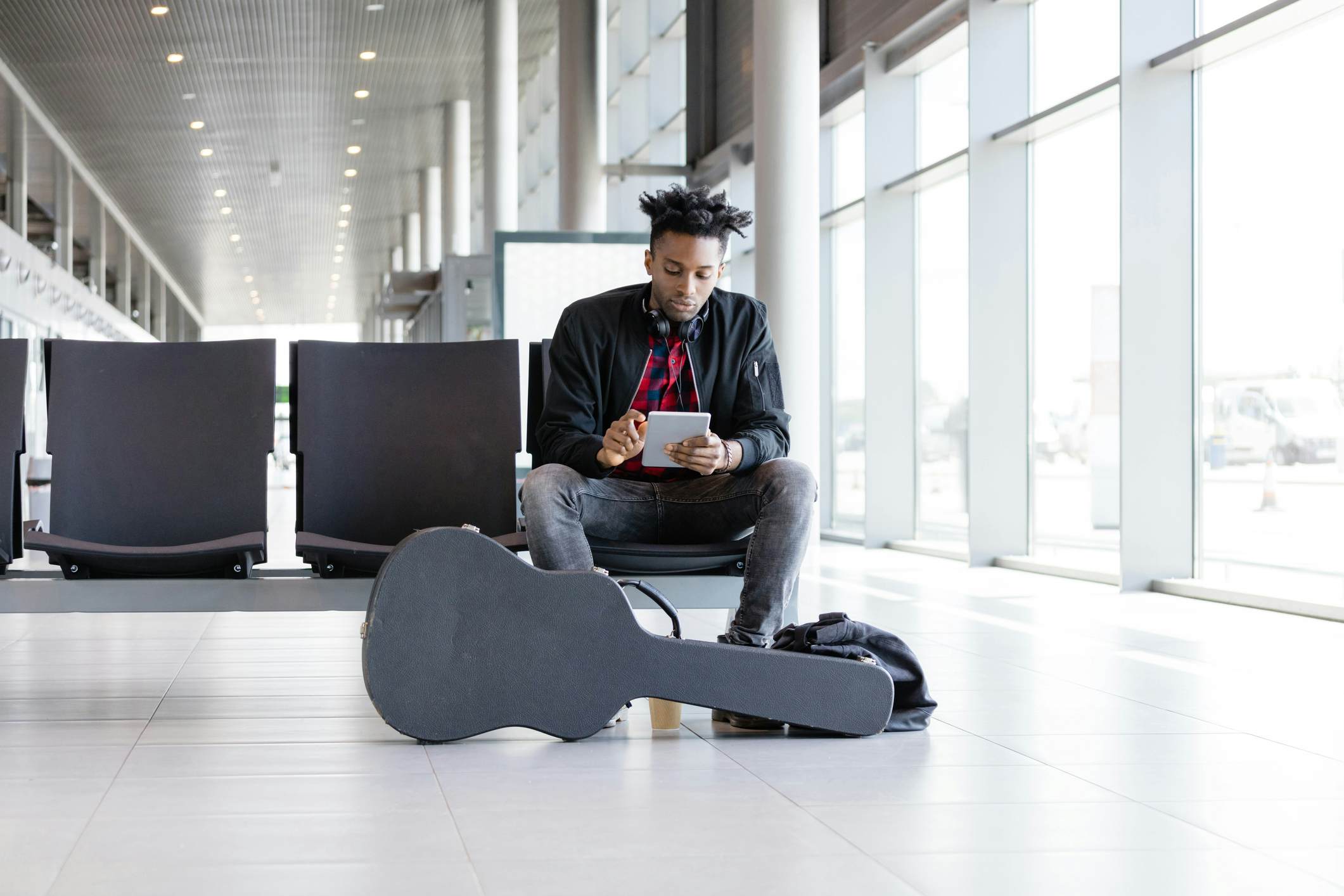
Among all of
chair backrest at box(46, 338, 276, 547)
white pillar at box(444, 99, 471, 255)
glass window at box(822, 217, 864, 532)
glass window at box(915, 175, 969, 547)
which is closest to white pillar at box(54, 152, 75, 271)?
white pillar at box(444, 99, 471, 255)

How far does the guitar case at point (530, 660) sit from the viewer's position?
A: 260 centimetres

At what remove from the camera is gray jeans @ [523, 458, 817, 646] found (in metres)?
3.05

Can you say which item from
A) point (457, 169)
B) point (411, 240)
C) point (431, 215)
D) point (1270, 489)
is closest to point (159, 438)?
point (1270, 489)

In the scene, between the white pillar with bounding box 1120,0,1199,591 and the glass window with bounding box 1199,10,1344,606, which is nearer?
the glass window with bounding box 1199,10,1344,606

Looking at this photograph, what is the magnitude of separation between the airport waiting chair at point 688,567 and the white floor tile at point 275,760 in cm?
66

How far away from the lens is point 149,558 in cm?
315

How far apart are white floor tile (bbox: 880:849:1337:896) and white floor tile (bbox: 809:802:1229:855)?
0.04 m

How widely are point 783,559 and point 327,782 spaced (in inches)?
45.1

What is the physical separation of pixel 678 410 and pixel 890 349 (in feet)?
21.1

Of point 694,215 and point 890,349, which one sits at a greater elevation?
point 890,349

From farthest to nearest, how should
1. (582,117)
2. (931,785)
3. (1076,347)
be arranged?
1. (582,117)
2. (1076,347)
3. (931,785)

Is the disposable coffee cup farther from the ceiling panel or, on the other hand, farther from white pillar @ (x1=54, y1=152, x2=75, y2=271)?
white pillar @ (x1=54, y1=152, x2=75, y2=271)

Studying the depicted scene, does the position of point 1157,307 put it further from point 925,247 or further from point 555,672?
point 555,672

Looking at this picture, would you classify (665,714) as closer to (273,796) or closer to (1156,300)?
(273,796)
